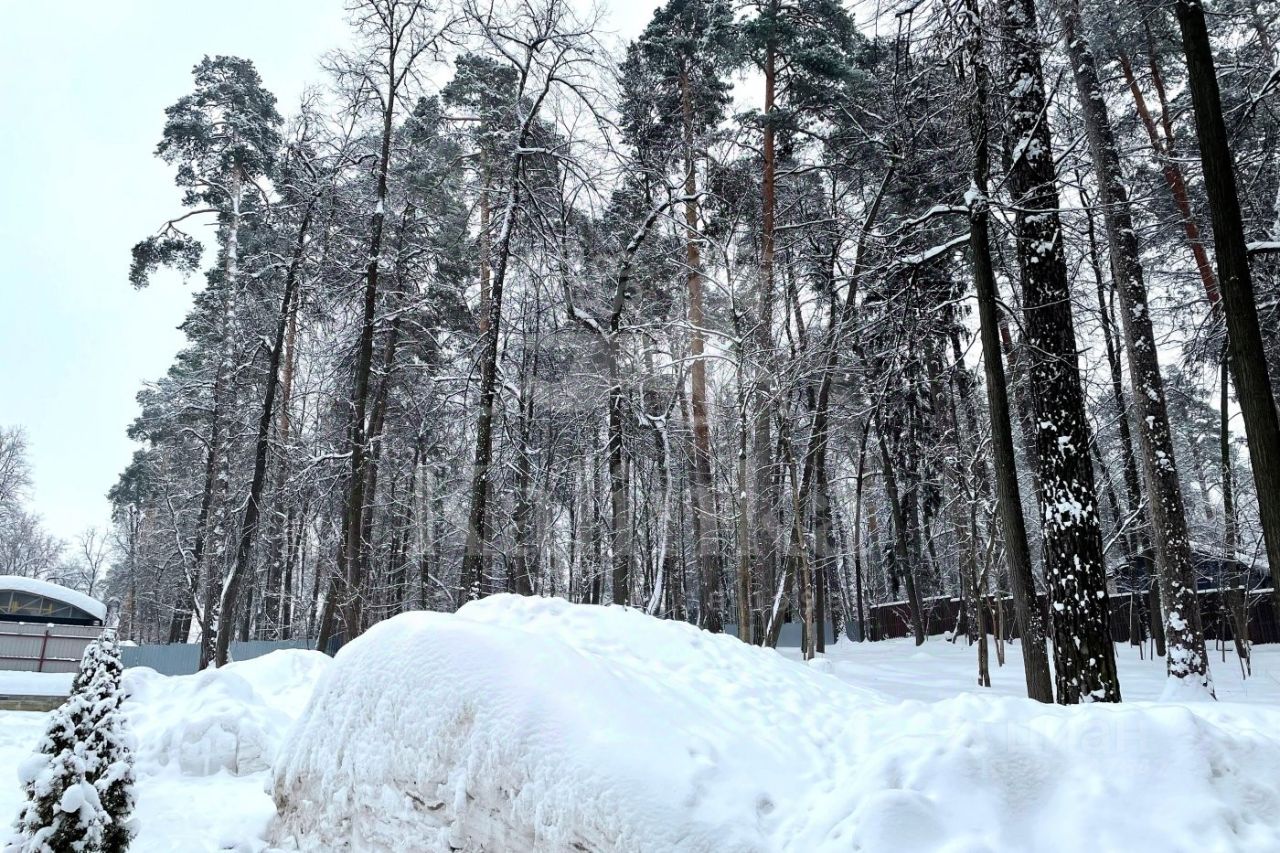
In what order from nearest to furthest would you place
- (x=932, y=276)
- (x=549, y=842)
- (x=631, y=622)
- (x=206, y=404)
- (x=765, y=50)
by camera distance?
(x=549, y=842), (x=631, y=622), (x=932, y=276), (x=765, y=50), (x=206, y=404)

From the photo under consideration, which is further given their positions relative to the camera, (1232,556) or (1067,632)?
(1232,556)

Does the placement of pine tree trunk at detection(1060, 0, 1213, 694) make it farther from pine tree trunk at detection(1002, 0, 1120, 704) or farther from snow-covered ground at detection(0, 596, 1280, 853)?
snow-covered ground at detection(0, 596, 1280, 853)

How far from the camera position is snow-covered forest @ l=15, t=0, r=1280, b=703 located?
7371mm

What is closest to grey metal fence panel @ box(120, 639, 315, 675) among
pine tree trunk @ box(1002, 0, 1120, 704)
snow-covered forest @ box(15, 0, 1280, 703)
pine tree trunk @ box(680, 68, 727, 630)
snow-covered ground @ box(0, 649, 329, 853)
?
snow-covered forest @ box(15, 0, 1280, 703)

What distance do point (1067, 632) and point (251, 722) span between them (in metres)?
7.69

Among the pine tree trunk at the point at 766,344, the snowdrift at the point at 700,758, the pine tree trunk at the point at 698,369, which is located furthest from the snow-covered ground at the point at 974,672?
the snowdrift at the point at 700,758

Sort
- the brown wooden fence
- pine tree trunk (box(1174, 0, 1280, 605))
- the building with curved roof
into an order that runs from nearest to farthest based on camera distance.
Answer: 1. pine tree trunk (box(1174, 0, 1280, 605))
2. the building with curved roof
3. the brown wooden fence

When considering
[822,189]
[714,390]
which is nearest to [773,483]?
[714,390]

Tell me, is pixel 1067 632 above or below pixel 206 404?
below

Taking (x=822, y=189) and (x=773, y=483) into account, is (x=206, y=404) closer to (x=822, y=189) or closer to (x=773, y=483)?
(x=773, y=483)

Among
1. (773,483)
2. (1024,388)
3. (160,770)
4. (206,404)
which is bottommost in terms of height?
(160,770)

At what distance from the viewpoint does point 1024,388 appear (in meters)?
14.3

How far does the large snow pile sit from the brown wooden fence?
15.2 metres

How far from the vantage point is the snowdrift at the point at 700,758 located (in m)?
2.70
